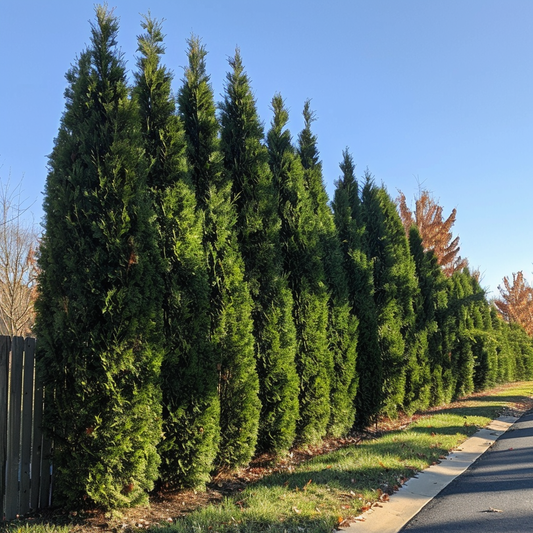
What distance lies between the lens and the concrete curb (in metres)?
4.52

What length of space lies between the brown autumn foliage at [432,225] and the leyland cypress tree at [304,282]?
13.3 metres

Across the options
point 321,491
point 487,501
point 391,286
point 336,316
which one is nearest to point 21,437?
point 321,491

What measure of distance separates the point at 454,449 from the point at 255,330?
169 inches

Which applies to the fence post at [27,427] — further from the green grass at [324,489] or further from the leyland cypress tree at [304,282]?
the leyland cypress tree at [304,282]

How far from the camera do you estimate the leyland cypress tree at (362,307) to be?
10.5 meters

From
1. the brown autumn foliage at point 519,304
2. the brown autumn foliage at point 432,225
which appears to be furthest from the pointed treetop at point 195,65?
the brown autumn foliage at point 519,304

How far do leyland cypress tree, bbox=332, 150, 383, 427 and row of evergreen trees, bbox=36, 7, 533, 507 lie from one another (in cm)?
5

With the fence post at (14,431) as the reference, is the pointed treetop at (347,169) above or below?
above

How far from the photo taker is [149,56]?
610 cm

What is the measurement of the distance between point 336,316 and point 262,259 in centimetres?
273

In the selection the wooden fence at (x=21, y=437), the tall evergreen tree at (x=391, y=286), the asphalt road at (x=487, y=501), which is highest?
the tall evergreen tree at (x=391, y=286)

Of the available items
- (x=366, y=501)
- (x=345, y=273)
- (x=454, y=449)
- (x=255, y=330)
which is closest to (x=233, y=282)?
(x=255, y=330)

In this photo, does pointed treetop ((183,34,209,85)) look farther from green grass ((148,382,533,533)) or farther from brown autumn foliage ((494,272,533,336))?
brown autumn foliage ((494,272,533,336))

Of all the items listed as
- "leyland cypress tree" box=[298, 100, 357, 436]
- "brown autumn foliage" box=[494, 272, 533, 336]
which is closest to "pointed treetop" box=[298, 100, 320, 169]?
"leyland cypress tree" box=[298, 100, 357, 436]
